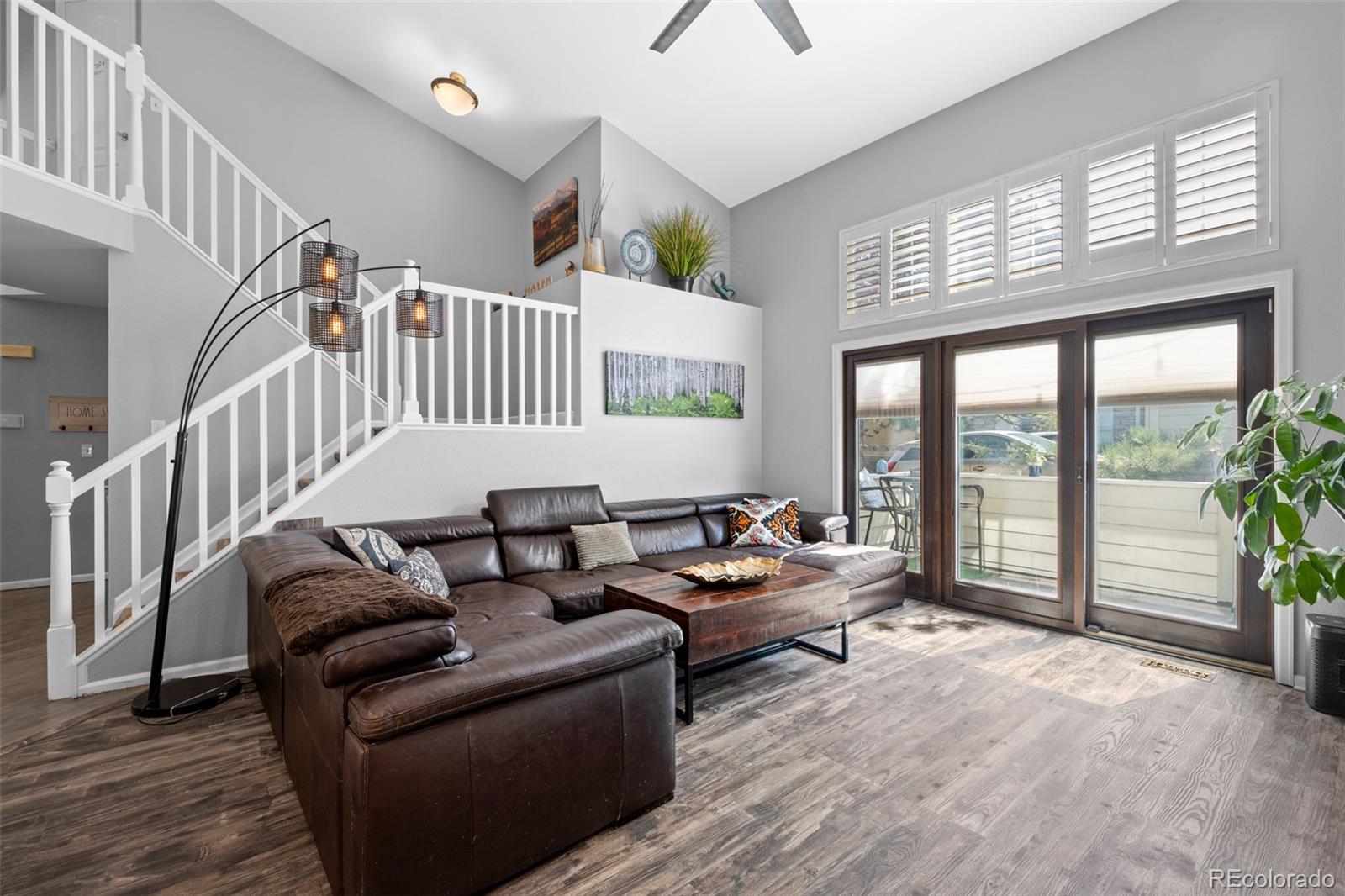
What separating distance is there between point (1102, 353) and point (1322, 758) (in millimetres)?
2340

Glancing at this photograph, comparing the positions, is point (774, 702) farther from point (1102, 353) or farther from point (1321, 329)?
point (1321, 329)

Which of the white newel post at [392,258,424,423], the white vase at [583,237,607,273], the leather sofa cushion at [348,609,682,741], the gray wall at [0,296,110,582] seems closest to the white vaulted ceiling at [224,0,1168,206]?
the white vase at [583,237,607,273]

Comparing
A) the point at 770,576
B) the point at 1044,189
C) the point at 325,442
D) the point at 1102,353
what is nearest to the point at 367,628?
the point at 770,576

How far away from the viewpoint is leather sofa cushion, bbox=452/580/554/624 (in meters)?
2.78

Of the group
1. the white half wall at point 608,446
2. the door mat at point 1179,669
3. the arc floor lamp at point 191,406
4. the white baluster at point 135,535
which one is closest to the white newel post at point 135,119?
the arc floor lamp at point 191,406

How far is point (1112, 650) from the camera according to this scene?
343cm

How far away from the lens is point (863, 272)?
4.90m

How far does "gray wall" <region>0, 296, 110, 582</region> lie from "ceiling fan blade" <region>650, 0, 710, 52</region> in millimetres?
5743

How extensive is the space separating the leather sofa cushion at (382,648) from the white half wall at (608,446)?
2.37 meters

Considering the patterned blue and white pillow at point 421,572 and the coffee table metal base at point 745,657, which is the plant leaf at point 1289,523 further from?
the patterned blue and white pillow at point 421,572

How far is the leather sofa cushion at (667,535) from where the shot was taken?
437cm

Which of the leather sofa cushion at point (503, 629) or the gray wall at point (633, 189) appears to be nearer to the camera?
the leather sofa cushion at point (503, 629)

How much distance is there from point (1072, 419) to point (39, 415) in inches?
331

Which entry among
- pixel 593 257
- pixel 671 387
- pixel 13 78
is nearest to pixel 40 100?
pixel 13 78
